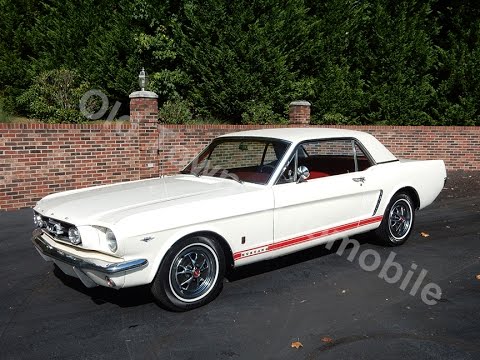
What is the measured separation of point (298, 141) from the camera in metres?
5.09

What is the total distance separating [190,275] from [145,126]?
5826mm

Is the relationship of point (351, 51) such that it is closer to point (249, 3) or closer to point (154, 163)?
point (249, 3)

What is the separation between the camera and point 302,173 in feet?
15.9

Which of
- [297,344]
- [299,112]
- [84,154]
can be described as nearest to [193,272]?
[297,344]

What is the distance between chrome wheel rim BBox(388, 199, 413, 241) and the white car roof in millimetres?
595

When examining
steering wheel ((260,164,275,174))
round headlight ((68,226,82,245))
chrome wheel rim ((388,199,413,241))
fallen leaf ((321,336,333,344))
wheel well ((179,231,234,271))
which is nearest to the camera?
fallen leaf ((321,336,333,344))

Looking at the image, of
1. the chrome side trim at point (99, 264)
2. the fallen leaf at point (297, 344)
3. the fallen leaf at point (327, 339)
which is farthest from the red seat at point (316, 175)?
the chrome side trim at point (99, 264)

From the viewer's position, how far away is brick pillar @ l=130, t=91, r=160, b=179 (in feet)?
30.7

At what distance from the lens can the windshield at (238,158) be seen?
16.7ft

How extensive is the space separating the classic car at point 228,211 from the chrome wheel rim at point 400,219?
2 centimetres

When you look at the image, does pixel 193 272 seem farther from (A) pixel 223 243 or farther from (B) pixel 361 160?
(B) pixel 361 160

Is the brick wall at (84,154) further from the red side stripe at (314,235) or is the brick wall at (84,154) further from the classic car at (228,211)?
the red side stripe at (314,235)

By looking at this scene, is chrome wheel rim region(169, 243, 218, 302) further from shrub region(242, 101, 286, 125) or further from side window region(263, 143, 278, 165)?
shrub region(242, 101, 286, 125)

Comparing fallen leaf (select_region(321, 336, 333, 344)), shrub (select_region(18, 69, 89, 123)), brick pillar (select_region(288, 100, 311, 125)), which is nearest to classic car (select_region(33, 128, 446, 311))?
fallen leaf (select_region(321, 336, 333, 344))
